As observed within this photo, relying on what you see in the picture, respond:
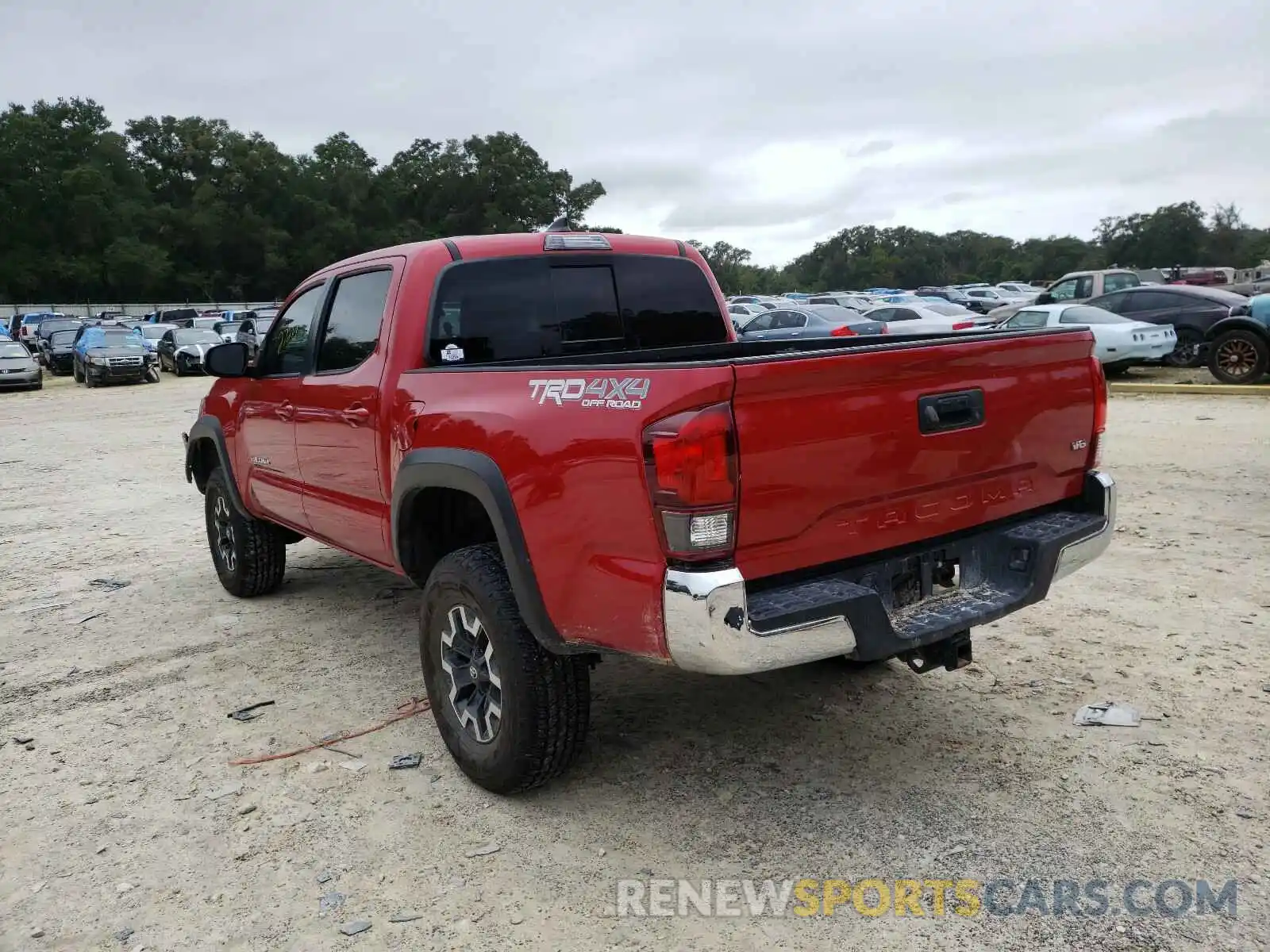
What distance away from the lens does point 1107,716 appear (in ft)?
13.1

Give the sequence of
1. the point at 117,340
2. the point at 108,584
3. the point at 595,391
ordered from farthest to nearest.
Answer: the point at 117,340 → the point at 108,584 → the point at 595,391

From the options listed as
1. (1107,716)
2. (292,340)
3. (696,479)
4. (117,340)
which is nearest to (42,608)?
(292,340)

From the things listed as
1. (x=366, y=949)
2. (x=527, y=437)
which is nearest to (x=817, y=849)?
A: (x=366, y=949)

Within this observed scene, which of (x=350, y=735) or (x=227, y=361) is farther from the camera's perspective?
(x=227, y=361)

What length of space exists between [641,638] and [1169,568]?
14.3 feet

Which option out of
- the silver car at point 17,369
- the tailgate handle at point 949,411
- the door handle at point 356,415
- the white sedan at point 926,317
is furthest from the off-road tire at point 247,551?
the silver car at point 17,369

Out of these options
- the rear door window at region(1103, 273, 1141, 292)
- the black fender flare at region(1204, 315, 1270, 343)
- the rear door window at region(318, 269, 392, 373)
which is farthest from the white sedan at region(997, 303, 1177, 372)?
the rear door window at region(318, 269, 392, 373)

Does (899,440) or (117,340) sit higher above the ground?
(117,340)

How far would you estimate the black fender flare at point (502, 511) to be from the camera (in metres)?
3.24

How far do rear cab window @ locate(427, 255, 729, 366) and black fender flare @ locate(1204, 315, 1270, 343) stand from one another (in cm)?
1297

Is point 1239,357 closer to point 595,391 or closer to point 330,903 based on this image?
point 595,391

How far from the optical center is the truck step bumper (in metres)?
2.76

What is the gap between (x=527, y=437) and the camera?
3240 millimetres

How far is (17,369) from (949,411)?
93.0 ft
